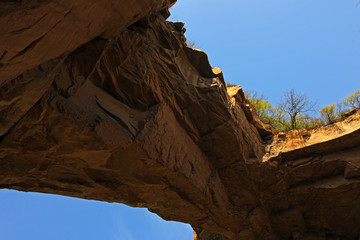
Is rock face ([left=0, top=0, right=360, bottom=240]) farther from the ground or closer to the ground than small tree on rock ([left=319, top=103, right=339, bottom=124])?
closer to the ground

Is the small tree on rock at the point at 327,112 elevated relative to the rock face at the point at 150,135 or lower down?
elevated

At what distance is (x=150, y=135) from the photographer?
7.99 meters

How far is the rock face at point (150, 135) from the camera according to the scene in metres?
5.09

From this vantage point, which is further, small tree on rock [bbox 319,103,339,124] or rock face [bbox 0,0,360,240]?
small tree on rock [bbox 319,103,339,124]

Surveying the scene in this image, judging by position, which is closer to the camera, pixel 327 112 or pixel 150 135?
pixel 150 135

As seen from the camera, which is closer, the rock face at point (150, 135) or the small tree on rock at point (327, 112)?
the rock face at point (150, 135)

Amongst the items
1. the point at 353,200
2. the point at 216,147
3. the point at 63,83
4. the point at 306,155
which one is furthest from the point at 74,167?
the point at 353,200

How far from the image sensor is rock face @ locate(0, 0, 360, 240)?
5090 millimetres

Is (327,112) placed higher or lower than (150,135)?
higher

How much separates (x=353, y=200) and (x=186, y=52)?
1026 centimetres

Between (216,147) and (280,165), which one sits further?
(280,165)

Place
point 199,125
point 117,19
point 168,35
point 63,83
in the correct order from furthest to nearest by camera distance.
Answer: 1. point 199,125
2. point 168,35
3. point 63,83
4. point 117,19

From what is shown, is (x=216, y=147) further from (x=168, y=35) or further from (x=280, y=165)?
(x=168, y=35)

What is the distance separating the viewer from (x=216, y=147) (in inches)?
433
